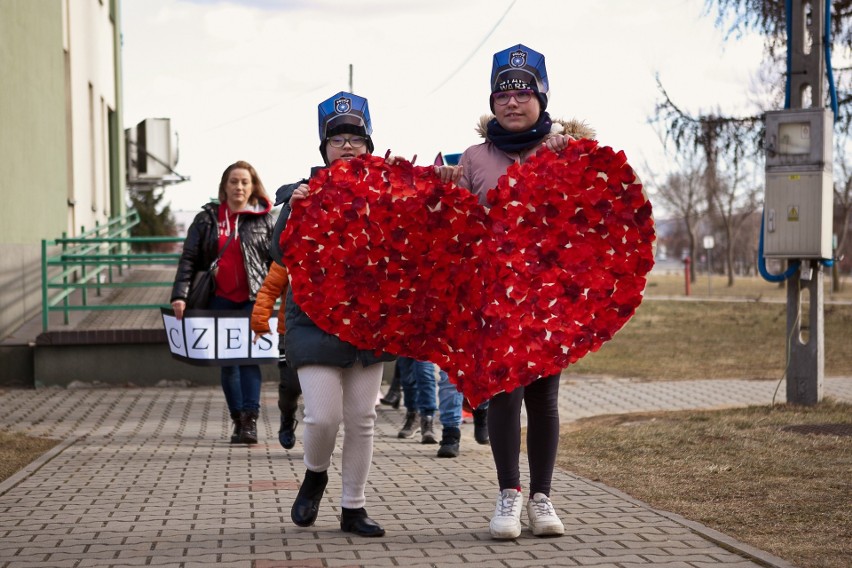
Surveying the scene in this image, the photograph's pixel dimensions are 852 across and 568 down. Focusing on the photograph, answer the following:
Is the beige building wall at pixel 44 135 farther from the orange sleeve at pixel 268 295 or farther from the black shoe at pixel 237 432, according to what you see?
the orange sleeve at pixel 268 295

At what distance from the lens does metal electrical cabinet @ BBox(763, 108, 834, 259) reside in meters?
10.9

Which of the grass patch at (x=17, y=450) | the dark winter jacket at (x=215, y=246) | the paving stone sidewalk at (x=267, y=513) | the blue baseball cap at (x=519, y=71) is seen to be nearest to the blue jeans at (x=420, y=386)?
the paving stone sidewalk at (x=267, y=513)

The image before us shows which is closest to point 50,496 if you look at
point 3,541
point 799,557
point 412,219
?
point 3,541

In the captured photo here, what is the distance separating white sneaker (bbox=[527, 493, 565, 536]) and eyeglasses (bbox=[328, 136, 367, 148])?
179 centimetres

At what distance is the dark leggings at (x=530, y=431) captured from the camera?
219 inches

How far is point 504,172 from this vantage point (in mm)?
5703

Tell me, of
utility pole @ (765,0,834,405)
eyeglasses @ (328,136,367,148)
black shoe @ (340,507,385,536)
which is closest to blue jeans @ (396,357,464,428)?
black shoe @ (340,507,385,536)

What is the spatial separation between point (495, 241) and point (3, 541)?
8.31ft

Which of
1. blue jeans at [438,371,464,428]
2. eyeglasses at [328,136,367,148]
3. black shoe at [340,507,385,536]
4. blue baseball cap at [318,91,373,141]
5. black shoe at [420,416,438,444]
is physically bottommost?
black shoe at [420,416,438,444]

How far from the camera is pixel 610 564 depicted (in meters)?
4.91

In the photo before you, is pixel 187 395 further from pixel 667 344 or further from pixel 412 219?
pixel 667 344

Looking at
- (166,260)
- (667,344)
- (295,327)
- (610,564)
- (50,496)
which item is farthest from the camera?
(667,344)

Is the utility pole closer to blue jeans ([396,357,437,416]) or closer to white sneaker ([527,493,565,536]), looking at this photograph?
blue jeans ([396,357,437,416])

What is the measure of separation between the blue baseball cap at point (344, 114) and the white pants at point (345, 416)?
108cm
